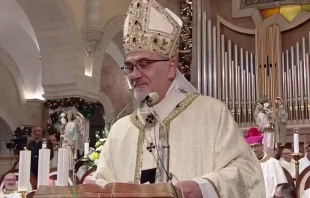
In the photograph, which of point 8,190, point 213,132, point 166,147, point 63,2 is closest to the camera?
point 166,147

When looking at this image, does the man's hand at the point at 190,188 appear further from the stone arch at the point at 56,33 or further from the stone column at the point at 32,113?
the stone column at the point at 32,113

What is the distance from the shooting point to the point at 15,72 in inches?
602

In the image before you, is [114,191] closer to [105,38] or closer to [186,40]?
[105,38]

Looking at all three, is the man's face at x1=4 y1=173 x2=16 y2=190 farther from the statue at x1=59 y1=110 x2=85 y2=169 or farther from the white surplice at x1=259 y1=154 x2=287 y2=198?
the statue at x1=59 y1=110 x2=85 y2=169

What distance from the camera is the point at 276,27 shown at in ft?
37.0

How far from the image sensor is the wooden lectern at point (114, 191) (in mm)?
1610

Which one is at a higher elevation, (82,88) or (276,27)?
(276,27)

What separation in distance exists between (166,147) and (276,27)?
32.1 feet

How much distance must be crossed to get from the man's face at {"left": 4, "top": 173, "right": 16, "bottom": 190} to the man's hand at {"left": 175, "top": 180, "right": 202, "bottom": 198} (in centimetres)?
403

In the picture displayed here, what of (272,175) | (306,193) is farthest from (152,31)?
(272,175)

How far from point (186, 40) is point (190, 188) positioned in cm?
1099

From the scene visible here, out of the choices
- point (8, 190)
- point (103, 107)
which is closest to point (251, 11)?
point (103, 107)

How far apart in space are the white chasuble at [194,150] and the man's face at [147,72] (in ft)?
0.42

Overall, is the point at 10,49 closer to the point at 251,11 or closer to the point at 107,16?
the point at 107,16
